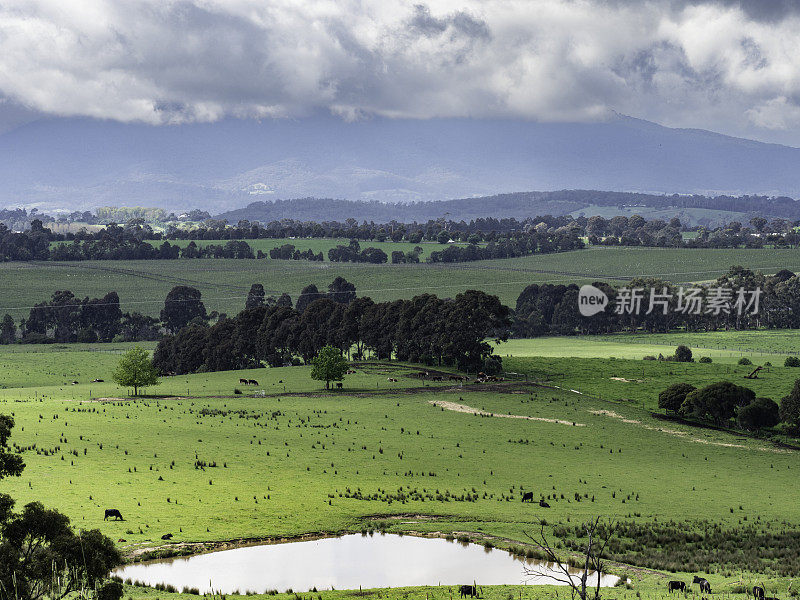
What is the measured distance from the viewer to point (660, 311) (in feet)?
553

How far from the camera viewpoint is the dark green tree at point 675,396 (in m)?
85.4

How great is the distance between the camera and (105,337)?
172 m

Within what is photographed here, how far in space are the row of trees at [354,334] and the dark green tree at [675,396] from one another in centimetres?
2716

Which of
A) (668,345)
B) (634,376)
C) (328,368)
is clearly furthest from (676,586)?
(668,345)

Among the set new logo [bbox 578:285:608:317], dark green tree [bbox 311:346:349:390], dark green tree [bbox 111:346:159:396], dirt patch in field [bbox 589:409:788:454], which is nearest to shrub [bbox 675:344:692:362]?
dirt patch in field [bbox 589:409:788:454]

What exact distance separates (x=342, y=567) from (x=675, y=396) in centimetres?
5307

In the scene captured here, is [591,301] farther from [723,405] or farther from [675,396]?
[723,405]

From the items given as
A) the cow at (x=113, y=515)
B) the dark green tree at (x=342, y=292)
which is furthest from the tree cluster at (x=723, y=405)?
the dark green tree at (x=342, y=292)

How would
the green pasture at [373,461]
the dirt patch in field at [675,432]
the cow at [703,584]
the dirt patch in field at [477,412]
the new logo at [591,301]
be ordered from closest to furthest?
the cow at [703,584], the green pasture at [373,461], the dirt patch in field at [675,432], the dirt patch in field at [477,412], the new logo at [591,301]

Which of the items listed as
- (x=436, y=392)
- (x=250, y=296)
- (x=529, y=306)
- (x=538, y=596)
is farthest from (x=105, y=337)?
(x=538, y=596)

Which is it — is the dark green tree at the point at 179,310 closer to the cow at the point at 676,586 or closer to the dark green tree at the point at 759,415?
the dark green tree at the point at 759,415

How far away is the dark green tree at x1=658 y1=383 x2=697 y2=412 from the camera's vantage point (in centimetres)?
8544

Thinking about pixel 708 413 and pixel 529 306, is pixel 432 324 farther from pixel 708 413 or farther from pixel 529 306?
pixel 529 306

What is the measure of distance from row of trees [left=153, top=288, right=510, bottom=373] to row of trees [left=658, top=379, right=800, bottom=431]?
94.0 ft
